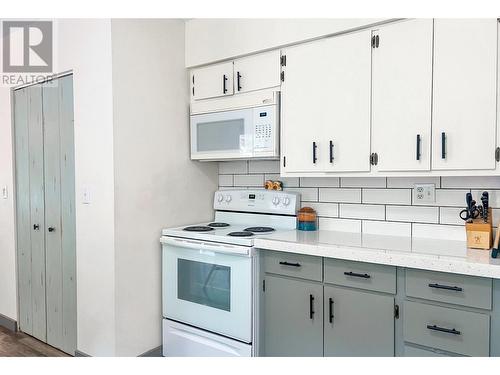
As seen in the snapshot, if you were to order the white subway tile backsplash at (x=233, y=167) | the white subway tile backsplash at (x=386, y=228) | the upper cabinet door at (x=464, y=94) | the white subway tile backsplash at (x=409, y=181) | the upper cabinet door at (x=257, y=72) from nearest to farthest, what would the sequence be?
the upper cabinet door at (x=464, y=94) < the white subway tile backsplash at (x=409, y=181) < the white subway tile backsplash at (x=386, y=228) < the upper cabinet door at (x=257, y=72) < the white subway tile backsplash at (x=233, y=167)

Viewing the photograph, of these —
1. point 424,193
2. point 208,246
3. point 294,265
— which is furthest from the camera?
point 208,246

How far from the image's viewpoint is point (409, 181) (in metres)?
2.25

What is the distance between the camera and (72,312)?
2629 mm

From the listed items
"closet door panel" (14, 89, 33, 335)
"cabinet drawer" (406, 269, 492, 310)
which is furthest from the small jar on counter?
"closet door panel" (14, 89, 33, 335)

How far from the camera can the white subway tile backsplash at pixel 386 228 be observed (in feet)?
7.42

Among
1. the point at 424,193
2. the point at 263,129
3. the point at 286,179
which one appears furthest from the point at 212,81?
the point at 424,193

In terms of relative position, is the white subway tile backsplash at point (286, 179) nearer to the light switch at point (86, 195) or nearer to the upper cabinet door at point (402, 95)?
the upper cabinet door at point (402, 95)

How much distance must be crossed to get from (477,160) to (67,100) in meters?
2.51

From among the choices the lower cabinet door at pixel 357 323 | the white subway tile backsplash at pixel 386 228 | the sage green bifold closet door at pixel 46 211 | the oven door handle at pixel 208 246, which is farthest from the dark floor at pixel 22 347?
the white subway tile backsplash at pixel 386 228

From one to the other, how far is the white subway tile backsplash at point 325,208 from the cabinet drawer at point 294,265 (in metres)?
0.59

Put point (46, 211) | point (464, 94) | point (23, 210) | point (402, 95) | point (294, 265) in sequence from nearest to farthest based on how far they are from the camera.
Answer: point (464, 94) < point (402, 95) < point (294, 265) < point (46, 211) < point (23, 210)

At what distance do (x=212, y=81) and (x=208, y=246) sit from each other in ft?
3.85

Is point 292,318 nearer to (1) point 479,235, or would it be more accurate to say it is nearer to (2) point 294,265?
(2) point 294,265

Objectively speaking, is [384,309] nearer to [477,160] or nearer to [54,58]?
[477,160]
